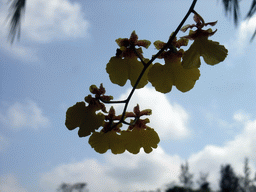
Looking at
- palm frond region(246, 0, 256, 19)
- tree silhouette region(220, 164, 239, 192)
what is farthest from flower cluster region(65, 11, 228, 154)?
tree silhouette region(220, 164, 239, 192)

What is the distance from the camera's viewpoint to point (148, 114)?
62 cm

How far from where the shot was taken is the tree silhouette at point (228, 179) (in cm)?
1036

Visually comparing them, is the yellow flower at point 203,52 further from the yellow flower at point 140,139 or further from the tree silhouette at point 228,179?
the tree silhouette at point 228,179

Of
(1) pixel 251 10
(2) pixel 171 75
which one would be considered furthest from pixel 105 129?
(1) pixel 251 10

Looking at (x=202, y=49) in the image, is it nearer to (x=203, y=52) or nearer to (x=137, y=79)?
(x=203, y=52)

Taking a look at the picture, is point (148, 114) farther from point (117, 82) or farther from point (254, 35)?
point (254, 35)

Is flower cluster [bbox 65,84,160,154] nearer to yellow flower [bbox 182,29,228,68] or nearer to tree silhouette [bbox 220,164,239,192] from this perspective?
yellow flower [bbox 182,29,228,68]

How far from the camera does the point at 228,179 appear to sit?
422 inches

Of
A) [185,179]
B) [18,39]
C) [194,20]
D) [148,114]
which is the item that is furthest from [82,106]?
[185,179]

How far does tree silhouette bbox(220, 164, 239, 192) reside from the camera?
10365 millimetres

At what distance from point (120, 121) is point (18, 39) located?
1.44 metres

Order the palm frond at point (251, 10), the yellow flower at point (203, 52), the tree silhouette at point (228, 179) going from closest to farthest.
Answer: the yellow flower at point (203, 52) < the palm frond at point (251, 10) < the tree silhouette at point (228, 179)

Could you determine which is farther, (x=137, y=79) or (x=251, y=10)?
(x=251, y=10)

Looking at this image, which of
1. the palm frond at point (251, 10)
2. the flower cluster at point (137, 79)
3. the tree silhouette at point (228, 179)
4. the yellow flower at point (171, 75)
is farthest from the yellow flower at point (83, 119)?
the tree silhouette at point (228, 179)
